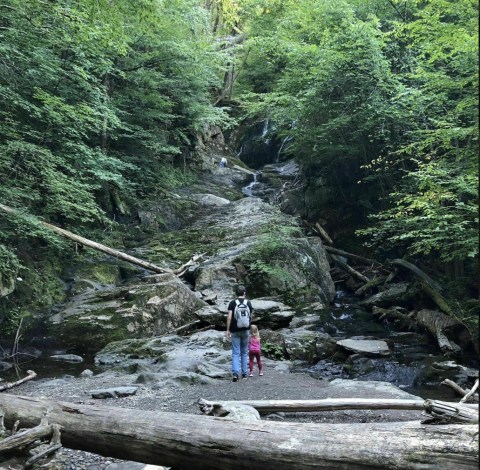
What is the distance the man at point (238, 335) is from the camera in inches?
325

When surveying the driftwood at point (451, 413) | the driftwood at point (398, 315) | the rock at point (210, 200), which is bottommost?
the driftwood at point (398, 315)

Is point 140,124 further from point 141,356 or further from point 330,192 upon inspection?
point 141,356

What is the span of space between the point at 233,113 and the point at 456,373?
2630cm

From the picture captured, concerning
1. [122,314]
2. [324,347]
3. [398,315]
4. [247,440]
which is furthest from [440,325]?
[247,440]

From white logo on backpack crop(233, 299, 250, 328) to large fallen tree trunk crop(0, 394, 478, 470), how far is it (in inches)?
132

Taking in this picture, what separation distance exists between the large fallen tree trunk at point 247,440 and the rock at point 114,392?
2.49m

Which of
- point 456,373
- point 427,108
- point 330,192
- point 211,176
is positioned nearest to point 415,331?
point 456,373

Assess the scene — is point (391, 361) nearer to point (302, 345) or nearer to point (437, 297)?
point (302, 345)

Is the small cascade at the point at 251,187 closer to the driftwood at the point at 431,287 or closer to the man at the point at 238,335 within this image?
the driftwood at the point at 431,287

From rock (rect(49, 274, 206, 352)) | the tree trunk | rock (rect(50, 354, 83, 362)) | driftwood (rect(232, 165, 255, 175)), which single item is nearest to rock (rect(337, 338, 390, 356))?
rock (rect(49, 274, 206, 352))

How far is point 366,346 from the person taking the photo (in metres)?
12.2

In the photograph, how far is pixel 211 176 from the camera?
27453 millimetres

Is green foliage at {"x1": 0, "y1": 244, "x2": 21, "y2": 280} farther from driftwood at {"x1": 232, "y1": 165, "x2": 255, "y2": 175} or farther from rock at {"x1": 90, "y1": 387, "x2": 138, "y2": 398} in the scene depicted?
driftwood at {"x1": 232, "y1": 165, "x2": 255, "y2": 175}

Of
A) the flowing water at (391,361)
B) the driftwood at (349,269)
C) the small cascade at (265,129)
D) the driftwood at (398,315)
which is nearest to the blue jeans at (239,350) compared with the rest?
the flowing water at (391,361)
